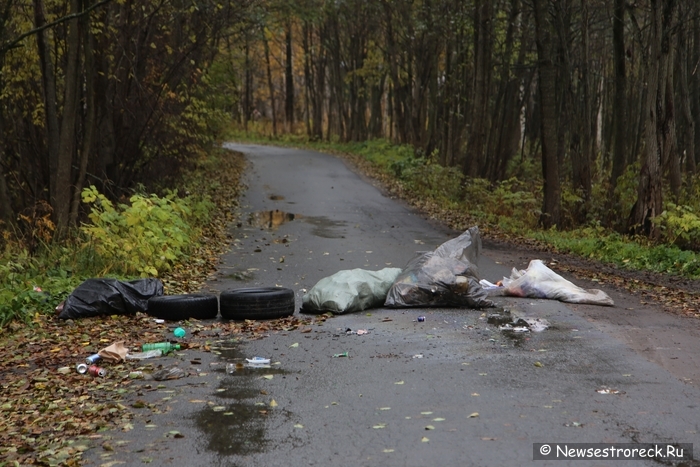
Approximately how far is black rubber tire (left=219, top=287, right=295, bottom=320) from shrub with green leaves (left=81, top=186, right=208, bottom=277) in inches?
99.2

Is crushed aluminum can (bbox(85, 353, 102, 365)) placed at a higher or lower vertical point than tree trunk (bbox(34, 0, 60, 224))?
lower

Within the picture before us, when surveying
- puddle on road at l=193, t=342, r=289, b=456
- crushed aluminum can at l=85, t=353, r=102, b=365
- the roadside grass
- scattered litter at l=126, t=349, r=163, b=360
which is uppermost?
puddle on road at l=193, t=342, r=289, b=456

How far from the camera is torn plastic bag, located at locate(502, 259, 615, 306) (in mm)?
10633

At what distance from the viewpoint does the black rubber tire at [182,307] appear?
9875 millimetres

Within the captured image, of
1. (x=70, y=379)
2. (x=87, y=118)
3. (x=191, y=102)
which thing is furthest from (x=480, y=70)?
(x=70, y=379)

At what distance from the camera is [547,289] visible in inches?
428

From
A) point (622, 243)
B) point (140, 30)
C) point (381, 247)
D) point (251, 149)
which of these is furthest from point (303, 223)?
point (251, 149)

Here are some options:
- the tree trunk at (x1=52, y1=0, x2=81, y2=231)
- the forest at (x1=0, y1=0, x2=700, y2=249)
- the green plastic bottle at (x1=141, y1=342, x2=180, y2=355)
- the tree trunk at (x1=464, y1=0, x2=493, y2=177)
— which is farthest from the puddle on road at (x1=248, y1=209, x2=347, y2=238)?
the green plastic bottle at (x1=141, y1=342, x2=180, y2=355)

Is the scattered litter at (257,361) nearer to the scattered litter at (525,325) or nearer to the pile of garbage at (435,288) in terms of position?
the pile of garbage at (435,288)

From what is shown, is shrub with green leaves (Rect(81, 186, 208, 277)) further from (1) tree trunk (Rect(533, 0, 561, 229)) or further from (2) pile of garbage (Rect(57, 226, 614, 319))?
(1) tree trunk (Rect(533, 0, 561, 229))

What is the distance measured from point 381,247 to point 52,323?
7504 millimetres

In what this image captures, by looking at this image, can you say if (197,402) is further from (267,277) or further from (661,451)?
(267,277)

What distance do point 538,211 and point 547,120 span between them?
231 cm

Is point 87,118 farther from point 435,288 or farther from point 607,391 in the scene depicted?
point 607,391
